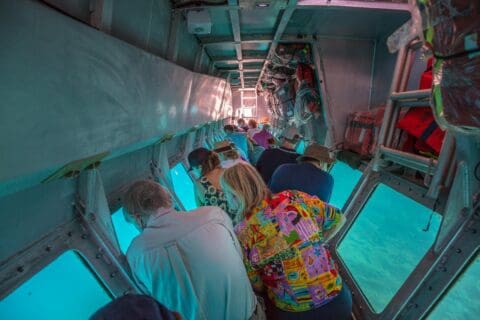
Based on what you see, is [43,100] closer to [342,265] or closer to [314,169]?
[314,169]

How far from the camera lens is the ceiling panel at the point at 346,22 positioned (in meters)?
2.97

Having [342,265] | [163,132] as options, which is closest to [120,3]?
[163,132]

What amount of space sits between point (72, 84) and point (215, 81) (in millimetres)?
3878

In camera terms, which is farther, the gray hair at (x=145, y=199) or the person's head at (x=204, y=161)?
the person's head at (x=204, y=161)

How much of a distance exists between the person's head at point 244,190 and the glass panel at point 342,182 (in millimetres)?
2389

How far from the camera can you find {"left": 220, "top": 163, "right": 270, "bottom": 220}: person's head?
61.9 inches

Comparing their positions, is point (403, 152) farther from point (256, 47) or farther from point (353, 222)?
point (256, 47)

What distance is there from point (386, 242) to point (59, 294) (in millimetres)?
2734

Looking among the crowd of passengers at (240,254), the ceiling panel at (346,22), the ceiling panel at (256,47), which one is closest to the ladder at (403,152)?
the crowd of passengers at (240,254)

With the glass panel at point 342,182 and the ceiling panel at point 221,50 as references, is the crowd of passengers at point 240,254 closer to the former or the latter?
the glass panel at point 342,182

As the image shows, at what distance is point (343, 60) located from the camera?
3938 mm

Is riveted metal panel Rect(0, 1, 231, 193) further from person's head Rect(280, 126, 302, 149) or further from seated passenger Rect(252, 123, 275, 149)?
person's head Rect(280, 126, 302, 149)

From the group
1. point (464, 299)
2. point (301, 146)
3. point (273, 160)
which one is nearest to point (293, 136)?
point (301, 146)

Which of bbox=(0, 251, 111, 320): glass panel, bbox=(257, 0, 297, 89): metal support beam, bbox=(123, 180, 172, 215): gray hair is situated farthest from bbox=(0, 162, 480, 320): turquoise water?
bbox=(257, 0, 297, 89): metal support beam
